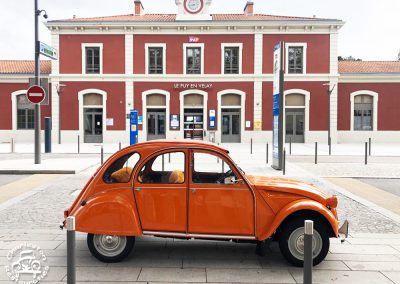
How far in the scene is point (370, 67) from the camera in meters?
33.7

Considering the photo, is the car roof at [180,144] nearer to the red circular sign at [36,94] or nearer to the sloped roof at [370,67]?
the red circular sign at [36,94]

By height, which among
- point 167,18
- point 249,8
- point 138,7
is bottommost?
point 167,18

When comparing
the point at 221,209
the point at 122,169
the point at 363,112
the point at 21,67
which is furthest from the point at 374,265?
the point at 21,67

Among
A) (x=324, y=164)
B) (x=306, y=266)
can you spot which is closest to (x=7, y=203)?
(x=306, y=266)

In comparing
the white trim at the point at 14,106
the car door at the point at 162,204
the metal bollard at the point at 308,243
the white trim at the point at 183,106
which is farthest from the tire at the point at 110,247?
the white trim at the point at 14,106

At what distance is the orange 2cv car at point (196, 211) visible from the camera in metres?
4.73

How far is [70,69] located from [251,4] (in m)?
16.3

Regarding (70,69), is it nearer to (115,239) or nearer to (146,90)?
(146,90)

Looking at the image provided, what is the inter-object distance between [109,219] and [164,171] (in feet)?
3.06

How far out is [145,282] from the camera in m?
4.32

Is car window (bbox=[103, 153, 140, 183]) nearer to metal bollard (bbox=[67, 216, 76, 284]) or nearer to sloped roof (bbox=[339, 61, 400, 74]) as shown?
metal bollard (bbox=[67, 216, 76, 284])

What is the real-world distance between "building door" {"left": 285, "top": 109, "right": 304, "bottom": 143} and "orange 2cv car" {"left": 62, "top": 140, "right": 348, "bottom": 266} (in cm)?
2750

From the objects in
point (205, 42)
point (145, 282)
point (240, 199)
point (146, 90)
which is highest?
point (205, 42)

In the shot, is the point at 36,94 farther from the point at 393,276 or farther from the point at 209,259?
the point at 393,276
